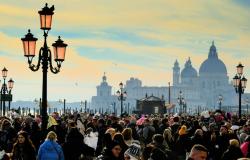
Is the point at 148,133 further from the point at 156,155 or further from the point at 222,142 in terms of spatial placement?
the point at 156,155

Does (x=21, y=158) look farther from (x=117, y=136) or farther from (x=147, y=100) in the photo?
(x=147, y=100)

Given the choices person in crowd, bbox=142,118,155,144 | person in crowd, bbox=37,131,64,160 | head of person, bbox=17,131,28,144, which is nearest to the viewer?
person in crowd, bbox=37,131,64,160

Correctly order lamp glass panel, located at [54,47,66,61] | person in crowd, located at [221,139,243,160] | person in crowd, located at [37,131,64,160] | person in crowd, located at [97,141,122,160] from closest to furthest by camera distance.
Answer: person in crowd, located at [97,141,122,160] < person in crowd, located at [221,139,243,160] < person in crowd, located at [37,131,64,160] < lamp glass panel, located at [54,47,66,61]

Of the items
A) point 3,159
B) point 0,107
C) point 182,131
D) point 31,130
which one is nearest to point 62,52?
point 31,130

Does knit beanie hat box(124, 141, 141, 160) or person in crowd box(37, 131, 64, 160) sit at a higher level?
knit beanie hat box(124, 141, 141, 160)

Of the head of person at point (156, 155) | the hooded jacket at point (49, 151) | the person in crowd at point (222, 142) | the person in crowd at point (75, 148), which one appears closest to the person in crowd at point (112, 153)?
the head of person at point (156, 155)

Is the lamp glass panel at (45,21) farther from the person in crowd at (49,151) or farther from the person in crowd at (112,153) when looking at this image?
the person in crowd at (112,153)

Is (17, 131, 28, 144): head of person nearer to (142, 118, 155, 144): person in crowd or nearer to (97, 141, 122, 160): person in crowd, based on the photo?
(97, 141, 122, 160): person in crowd

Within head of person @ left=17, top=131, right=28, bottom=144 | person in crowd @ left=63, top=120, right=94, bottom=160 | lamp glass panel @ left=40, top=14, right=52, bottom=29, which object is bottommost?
person in crowd @ left=63, top=120, right=94, bottom=160

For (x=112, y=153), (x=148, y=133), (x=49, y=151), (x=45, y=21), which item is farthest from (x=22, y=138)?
(x=148, y=133)

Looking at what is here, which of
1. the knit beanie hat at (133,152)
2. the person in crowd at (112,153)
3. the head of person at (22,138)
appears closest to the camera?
the knit beanie hat at (133,152)

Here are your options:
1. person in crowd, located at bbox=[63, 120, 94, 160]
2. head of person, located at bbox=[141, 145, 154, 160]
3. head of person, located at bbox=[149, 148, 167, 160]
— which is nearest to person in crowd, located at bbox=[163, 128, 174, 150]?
person in crowd, located at bbox=[63, 120, 94, 160]

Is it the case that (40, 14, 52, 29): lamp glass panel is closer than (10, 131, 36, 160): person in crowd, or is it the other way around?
(10, 131, 36, 160): person in crowd

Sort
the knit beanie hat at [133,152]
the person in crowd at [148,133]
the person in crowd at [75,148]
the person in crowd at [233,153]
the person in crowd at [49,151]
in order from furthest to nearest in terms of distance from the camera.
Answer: the person in crowd at [148,133]
the person in crowd at [75,148]
the person in crowd at [49,151]
the person in crowd at [233,153]
the knit beanie hat at [133,152]
